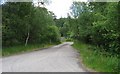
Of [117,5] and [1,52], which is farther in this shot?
[1,52]

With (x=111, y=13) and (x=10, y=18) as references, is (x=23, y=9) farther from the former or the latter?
(x=111, y=13)

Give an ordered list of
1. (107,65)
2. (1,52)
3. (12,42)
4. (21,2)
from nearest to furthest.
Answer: (107,65) → (1,52) → (21,2) → (12,42)

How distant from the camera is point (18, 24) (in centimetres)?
3644

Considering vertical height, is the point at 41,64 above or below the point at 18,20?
below

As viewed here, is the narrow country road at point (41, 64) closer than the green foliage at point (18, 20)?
Yes

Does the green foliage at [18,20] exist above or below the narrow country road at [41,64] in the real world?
above

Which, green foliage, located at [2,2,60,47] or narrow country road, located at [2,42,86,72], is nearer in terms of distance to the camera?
narrow country road, located at [2,42,86,72]

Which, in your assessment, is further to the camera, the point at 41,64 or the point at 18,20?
the point at 18,20

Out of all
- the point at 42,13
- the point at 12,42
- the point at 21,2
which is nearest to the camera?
the point at 21,2

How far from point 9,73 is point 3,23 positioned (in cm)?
1980

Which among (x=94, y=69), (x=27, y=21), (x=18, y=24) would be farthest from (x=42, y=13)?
(x=94, y=69)

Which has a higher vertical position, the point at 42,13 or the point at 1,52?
the point at 42,13

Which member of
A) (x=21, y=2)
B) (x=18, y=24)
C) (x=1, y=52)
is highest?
(x=21, y=2)

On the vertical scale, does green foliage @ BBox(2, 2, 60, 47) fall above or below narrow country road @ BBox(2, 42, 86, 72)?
above
